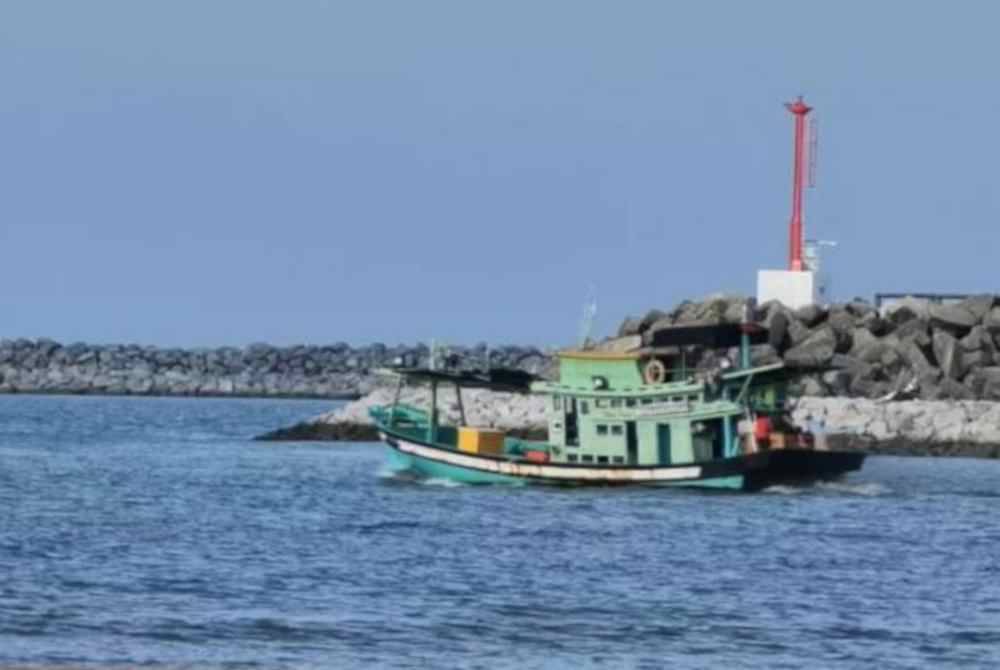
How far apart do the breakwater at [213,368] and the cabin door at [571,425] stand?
57702mm

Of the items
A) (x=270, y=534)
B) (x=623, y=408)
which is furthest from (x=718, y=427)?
(x=270, y=534)

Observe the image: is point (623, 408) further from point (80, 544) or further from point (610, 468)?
point (80, 544)

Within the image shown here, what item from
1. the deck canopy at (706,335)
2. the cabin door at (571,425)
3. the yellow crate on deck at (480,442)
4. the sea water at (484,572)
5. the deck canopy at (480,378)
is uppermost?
the deck canopy at (706,335)

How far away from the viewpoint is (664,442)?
51.0m

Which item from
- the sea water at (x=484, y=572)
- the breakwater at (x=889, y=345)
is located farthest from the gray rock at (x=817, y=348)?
the sea water at (x=484, y=572)

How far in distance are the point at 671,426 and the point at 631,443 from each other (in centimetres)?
87

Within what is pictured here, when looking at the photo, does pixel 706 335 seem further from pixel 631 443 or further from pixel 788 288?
pixel 788 288

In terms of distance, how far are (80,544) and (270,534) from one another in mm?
3353

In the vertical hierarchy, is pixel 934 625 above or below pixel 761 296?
below

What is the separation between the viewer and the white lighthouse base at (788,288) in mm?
75000

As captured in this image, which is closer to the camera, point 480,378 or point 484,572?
point 484,572

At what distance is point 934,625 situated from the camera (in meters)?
31.2

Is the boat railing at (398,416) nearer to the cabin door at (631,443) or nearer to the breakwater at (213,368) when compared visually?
the cabin door at (631,443)

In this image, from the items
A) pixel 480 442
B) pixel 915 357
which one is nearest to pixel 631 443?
pixel 480 442
